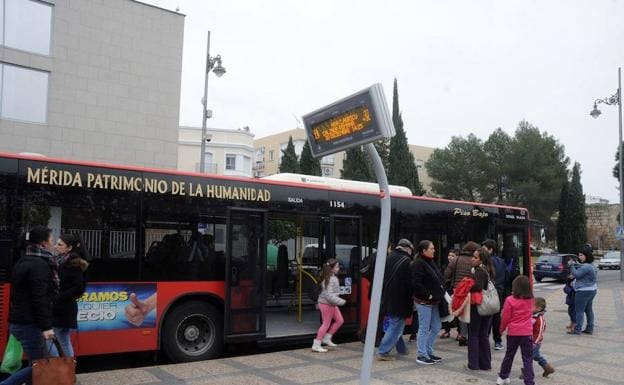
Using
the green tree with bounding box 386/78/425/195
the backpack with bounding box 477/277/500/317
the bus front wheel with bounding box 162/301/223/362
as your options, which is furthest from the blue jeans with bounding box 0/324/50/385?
the green tree with bounding box 386/78/425/195

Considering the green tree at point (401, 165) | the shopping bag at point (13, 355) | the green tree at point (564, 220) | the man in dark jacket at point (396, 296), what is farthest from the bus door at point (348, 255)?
the green tree at point (564, 220)

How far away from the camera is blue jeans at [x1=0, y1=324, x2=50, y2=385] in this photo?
5.24m

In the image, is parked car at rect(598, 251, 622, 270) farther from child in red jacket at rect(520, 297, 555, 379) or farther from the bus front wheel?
the bus front wheel

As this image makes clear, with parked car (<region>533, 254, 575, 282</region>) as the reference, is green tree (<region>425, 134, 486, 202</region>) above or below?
above

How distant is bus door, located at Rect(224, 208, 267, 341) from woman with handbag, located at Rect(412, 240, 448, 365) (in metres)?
2.47

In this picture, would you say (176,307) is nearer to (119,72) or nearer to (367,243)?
(367,243)

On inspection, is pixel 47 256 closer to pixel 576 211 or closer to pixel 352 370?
pixel 352 370

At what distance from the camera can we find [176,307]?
8273mm

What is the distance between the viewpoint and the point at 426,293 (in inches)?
317

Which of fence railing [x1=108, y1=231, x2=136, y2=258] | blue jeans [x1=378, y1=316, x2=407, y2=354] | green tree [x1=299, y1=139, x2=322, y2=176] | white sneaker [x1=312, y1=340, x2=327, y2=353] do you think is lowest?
white sneaker [x1=312, y1=340, x2=327, y2=353]

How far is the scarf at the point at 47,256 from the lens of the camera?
528 cm

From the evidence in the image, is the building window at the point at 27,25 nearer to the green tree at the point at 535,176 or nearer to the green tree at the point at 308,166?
the green tree at the point at 308,166

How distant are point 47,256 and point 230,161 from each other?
54383 millimetres

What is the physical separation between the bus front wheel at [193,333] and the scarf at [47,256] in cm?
269
